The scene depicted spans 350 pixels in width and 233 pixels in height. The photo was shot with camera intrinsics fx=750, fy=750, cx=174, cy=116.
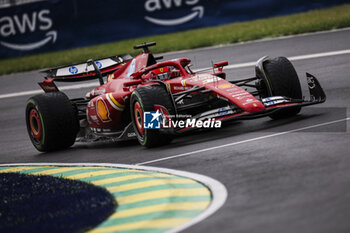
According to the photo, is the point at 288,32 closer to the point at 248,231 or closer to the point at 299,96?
the point at 299,96

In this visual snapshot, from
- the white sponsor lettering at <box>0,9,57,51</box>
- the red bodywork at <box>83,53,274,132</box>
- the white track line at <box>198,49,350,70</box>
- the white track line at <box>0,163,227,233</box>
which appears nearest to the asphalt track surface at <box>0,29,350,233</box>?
the white track line at <box>0,163,227,233</box>

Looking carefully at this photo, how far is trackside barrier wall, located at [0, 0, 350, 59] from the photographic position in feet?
83.1

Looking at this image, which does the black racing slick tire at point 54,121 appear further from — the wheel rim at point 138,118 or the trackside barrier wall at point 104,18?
the trackside barrier wall at point 104,18

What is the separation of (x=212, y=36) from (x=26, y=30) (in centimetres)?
704

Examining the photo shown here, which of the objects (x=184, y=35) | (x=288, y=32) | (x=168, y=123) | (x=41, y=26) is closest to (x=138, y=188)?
(x=168, y=123)

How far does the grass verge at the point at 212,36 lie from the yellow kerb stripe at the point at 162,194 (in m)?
15.2

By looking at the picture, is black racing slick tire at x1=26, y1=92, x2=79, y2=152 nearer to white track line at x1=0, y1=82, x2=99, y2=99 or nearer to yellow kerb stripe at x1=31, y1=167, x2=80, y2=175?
yellow kerb stripe at x1=31, y1=167, x2=80, y2=175

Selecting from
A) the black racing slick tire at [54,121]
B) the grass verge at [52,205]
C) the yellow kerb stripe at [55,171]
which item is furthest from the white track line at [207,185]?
the black racing slick tire at [54,121]

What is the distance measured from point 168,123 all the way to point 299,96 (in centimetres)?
223

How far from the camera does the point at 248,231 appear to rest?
19.9ft

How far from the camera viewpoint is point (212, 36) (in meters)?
24.6

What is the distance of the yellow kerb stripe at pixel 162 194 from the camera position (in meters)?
7.71

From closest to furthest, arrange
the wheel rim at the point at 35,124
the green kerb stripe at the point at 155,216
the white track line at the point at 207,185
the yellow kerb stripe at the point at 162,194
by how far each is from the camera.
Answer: the white track line at the point at 207,185
the green kerb stripe at the point at 155,216
the yellow kerb stripe at the point at 162,194
the wheel rim at the point at 35,124

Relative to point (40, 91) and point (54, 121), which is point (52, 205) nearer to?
point (54, 121)
